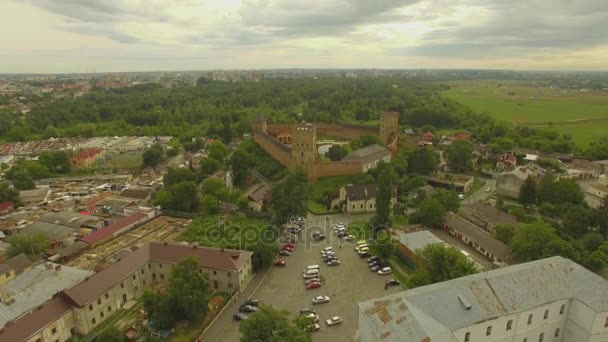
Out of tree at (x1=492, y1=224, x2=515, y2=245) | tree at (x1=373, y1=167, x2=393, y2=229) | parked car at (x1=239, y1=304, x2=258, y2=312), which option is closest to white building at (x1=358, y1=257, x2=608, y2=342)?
parked car at (x1=239, y1=304, x2=258, y2=312)

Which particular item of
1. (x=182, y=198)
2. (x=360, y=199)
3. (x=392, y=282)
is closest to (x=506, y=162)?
(x=360, y=199)

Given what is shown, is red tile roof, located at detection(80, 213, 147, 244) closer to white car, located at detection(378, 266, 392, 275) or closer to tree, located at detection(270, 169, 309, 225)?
tree, located at detection(270, 169, 309, 225)

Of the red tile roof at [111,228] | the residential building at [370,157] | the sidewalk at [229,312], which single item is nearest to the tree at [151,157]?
the red tile roof at [111,228]

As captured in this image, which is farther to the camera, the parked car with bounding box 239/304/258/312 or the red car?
the red car

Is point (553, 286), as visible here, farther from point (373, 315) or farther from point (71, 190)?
point (71, 190)

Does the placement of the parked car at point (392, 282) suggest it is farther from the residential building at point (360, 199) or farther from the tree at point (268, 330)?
the residential building at point (360, 199)

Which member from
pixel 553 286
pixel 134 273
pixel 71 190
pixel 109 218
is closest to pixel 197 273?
pixel 134 273
